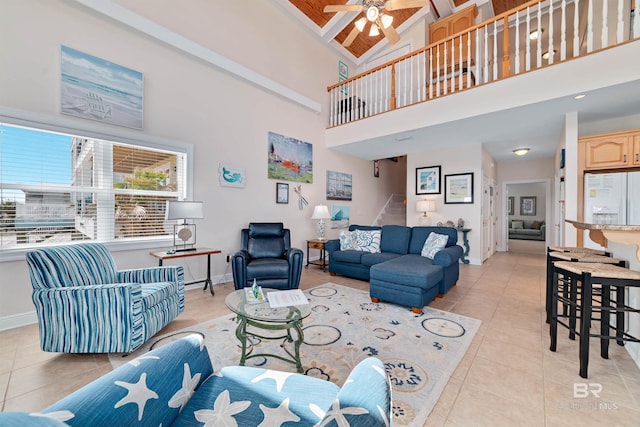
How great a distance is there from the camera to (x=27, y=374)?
5.86 feet

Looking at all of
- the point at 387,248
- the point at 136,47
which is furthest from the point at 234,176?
the point at 387,248

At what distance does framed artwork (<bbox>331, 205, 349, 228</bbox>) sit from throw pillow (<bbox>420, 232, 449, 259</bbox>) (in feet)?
8.81

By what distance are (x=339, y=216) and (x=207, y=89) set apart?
3.80 meters

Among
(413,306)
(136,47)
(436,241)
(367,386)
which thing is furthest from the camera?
(436,241)

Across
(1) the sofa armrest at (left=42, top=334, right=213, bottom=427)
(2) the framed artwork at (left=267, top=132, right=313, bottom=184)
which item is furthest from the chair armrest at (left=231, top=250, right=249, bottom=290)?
(1) the sofa armrest at (left=42, top=334, right=213, bottom=427)

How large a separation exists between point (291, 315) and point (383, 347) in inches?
35.2

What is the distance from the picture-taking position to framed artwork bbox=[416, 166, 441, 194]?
5.97 meters

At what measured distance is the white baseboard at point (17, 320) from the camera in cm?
246

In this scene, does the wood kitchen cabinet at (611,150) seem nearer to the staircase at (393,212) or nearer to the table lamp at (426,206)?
the table lamp at (426,206)

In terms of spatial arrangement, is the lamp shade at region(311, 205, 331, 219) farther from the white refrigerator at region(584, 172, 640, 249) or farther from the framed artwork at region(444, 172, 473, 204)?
the white refrigerator at region(584, 172, 640, 249)

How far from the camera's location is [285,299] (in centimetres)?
206

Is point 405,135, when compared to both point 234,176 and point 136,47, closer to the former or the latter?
point 234,176

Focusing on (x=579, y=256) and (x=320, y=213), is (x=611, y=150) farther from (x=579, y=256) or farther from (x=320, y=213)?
(x=320, y=213)

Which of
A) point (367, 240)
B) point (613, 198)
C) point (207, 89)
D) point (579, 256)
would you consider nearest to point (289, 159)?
point (207, 89)
